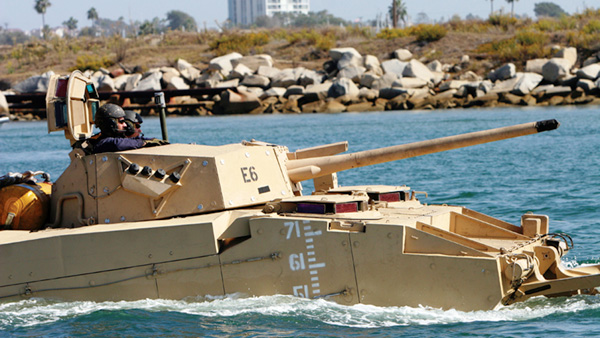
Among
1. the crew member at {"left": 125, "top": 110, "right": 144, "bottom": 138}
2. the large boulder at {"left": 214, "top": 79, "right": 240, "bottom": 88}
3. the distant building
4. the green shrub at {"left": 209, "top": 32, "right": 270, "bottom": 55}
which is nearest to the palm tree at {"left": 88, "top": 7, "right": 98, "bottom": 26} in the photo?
the distant building

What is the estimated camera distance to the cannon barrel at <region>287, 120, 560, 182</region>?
10.2 metres

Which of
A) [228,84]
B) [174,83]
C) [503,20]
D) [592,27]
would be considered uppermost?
[503,20]

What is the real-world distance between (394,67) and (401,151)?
38447mm

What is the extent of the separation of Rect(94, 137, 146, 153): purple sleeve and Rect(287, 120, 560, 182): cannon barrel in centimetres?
206

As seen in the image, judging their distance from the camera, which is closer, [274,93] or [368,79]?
[368,79]

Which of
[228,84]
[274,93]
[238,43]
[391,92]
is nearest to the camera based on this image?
[391,92]

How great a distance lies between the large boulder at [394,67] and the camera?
158 ft

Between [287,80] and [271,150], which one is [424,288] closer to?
[271,150]

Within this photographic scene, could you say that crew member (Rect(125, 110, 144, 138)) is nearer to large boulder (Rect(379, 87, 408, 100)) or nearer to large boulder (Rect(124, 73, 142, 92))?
large boulder (Rect(379, 87, 408, 100))

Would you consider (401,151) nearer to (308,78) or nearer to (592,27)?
(308,78)

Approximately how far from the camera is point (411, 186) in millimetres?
21406

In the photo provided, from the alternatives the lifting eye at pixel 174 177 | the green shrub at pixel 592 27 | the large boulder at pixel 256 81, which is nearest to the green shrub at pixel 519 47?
the green shrub at pixel 592 27

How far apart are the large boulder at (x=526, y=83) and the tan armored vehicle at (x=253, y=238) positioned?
32.7 m

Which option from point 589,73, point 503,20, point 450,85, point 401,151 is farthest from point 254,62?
point 401,151
